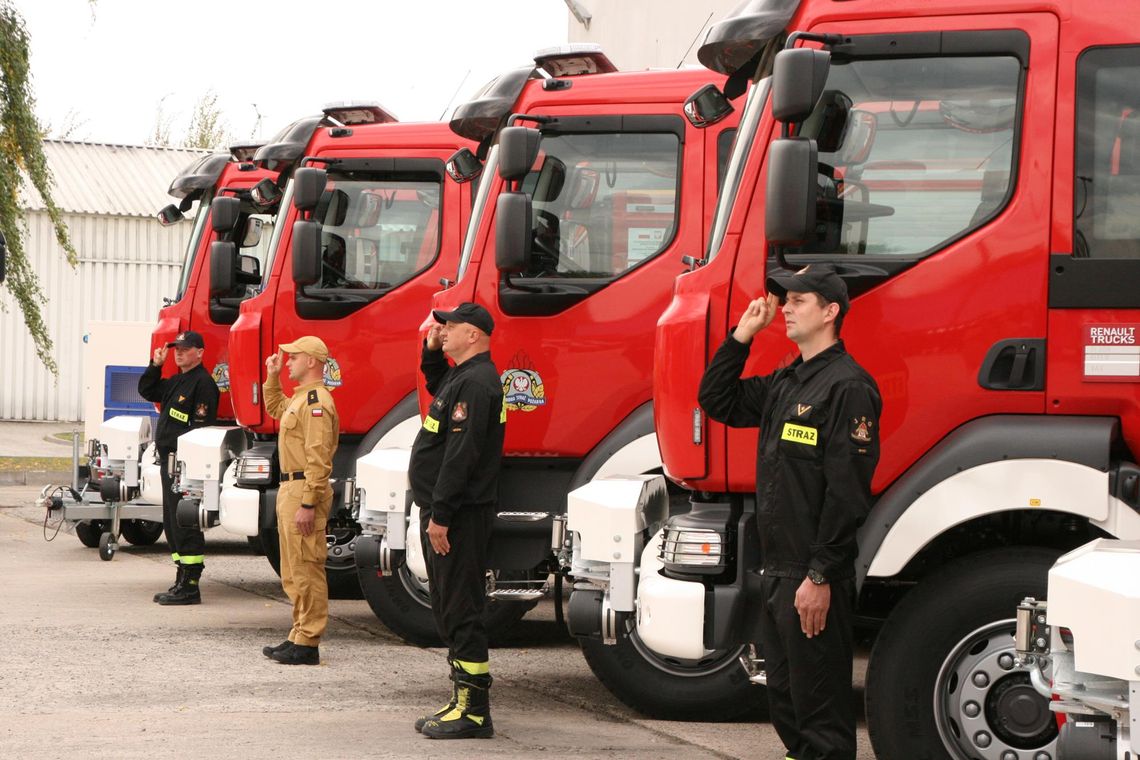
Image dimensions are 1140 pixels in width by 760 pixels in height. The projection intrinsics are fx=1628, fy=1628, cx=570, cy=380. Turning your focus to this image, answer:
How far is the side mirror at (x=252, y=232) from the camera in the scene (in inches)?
524

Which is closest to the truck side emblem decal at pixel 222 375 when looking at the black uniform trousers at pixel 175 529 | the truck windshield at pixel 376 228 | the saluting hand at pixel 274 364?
the black uniform trousers at pixel 175 529

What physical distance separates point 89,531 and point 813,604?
10.7 metres

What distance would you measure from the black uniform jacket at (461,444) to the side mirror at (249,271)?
20.1ft

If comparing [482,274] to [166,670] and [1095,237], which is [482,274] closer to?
[166,670]

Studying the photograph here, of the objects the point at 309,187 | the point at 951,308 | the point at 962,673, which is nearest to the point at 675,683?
the point at 962,673

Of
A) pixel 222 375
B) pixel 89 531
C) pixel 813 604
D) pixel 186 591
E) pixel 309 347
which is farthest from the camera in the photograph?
pixel 89 531

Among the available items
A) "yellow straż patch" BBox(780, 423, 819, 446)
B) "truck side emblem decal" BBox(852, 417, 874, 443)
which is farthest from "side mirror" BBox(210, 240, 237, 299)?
"truck side emblem decal" BBox(852, 417, 874, 443)

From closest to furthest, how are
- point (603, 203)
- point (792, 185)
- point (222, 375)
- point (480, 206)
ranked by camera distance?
point (792, 185), point (603, 203), point (480, 206), point (222, 375)

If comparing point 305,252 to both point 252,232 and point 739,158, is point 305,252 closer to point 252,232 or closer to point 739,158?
point 252,232

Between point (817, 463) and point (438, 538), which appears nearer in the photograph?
point (817, 463)

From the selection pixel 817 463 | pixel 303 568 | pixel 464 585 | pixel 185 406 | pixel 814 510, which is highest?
pixel 817 463

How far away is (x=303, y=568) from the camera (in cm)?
885

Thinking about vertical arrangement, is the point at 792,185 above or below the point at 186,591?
above

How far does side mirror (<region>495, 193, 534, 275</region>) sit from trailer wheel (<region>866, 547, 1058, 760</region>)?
9.67 feet
